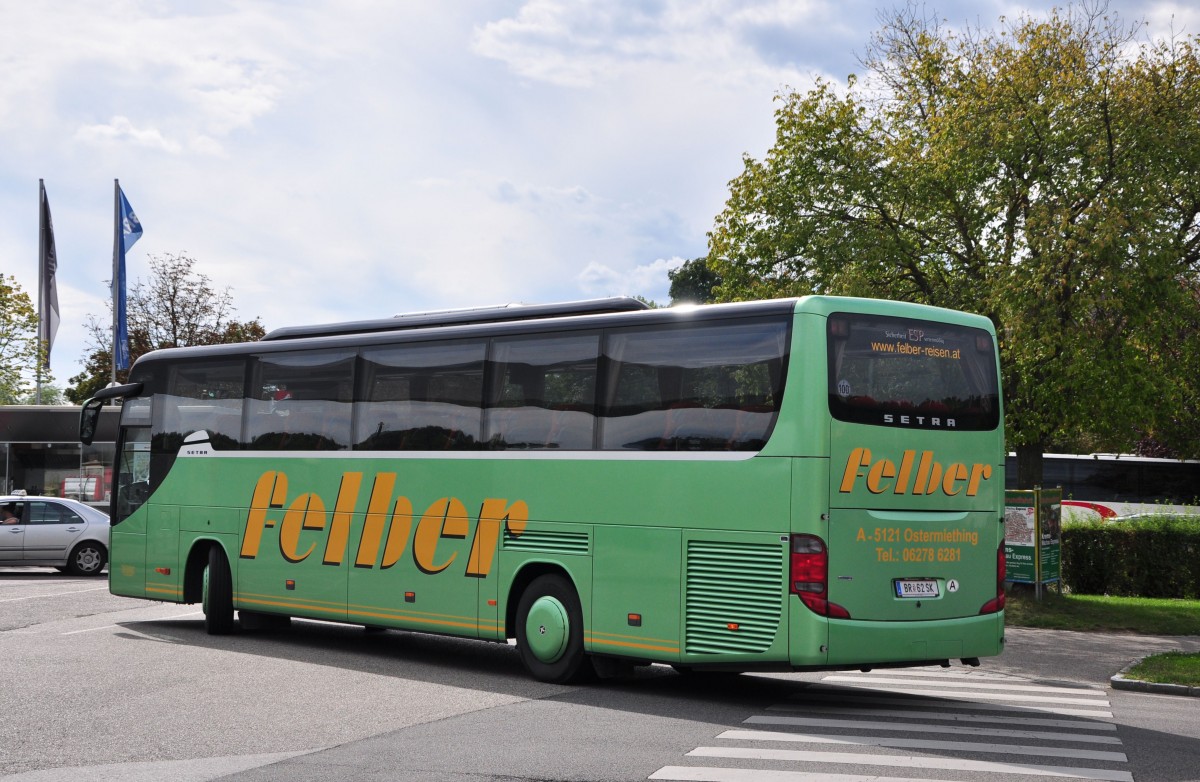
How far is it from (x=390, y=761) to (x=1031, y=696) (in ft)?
22.5

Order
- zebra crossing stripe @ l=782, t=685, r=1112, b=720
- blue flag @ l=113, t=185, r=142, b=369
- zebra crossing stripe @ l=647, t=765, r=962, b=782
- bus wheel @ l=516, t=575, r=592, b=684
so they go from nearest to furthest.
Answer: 1. zebra crossing stripe @ l=647, t=765, r=962, b=782
2. zebra crossing stripe @ l=782, t=685, r=1112, b=720
3. bus wheel @ l=516, t=575, r=592, b=684
4. blue flag @ l=113, t=185, r=142, b=369

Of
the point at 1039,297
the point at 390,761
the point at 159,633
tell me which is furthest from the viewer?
the point at 1039,297

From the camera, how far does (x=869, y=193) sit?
77.1 ft

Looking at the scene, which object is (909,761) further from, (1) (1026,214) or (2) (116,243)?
(2) (116,243)

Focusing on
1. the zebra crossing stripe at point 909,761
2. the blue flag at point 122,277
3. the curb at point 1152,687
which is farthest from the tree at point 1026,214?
the blue flag at point 122,277

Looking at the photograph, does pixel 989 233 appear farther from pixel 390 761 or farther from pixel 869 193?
pixel 390 761

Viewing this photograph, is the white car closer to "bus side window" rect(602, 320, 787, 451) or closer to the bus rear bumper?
"bus side window" rect(602, 320, 787, 451)

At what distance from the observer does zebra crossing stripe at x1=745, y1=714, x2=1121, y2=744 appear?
9.99 meters

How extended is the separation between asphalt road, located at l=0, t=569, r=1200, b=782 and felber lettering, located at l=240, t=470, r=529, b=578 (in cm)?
110

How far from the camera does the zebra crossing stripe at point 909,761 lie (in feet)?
27.7

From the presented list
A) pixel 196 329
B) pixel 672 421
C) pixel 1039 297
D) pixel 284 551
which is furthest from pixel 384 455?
Result: pixel 196 329

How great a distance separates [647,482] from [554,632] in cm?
176

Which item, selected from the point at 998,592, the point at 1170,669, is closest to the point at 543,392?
the point at 998,592

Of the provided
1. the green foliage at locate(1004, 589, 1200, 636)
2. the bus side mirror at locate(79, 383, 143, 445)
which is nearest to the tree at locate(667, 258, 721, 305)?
the green foliage at locate(1004, 589, 1200, 636)
